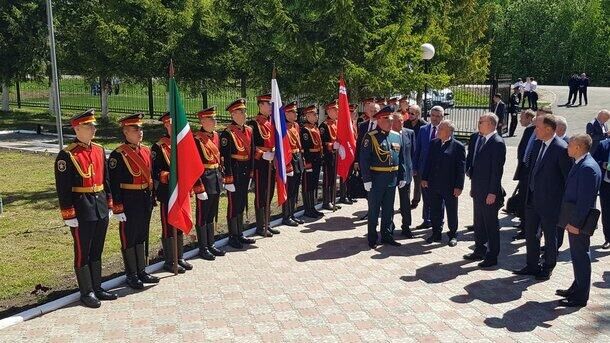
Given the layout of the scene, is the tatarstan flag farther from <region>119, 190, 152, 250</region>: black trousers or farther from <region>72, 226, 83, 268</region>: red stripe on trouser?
<region>72, 226, 83, 268</region>: red stripe on trouser

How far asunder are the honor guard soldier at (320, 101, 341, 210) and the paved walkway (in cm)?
238

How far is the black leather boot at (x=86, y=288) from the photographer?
6164mm

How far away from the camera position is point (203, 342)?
17.7 ft

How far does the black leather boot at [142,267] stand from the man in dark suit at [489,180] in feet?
13.6

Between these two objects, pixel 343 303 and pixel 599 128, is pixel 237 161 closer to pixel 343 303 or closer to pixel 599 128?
pixel 343 303

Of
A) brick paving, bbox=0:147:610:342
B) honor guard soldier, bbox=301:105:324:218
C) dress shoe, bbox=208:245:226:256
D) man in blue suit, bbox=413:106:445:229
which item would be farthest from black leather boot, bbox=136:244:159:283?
man in blue suit, bbox=413:106:445:229

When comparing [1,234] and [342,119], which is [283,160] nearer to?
[342,119]

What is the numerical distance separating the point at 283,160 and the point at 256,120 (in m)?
0.77

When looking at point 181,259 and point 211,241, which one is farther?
point 211,241

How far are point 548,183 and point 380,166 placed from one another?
2332 millimetres

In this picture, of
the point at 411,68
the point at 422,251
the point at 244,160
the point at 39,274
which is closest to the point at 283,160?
the point at 244,160

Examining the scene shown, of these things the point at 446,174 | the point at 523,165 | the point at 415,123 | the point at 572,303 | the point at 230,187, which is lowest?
the point at 572,303

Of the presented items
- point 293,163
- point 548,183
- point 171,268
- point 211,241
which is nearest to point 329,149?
point 293,163

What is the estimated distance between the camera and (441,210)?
28.3 feet
